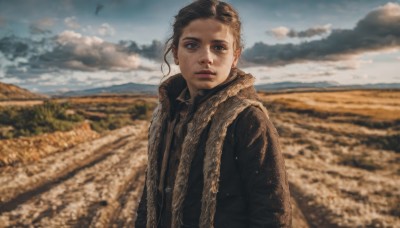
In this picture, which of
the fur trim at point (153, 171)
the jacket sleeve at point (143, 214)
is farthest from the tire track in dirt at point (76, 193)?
the fur trim at point (153, 171)

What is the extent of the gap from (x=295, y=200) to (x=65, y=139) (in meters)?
11.7

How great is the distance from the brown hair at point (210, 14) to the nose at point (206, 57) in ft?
0.68

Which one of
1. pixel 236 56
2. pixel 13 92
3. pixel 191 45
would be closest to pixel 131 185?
pixel 236 56

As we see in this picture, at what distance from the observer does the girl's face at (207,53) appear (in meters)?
2.04

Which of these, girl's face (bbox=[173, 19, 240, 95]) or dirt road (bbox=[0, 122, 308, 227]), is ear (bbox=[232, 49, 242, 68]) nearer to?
girl's face (bbox=[173, 19, 240, 95])

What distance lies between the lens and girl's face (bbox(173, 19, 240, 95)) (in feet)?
6.68

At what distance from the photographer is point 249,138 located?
1812 millimetres

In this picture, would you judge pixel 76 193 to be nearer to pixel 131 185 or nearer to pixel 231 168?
pixel 131 185

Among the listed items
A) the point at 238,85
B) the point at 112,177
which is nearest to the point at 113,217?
the point at 112,177

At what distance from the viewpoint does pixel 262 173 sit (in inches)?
70.6

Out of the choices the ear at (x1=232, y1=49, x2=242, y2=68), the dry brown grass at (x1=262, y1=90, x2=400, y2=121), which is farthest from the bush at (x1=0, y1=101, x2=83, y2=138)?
the dry brown grass at (x1=262, y1=90, x2=400, y2=121)

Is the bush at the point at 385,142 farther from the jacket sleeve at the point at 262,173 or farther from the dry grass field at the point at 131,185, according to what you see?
the jacket sleeve at the point at 262,173

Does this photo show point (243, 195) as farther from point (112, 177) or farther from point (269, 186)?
point (112, 177)

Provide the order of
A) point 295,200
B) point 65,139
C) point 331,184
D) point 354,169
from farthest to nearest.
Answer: point 65,139, point 354,169, point 331,184, point 295,200
